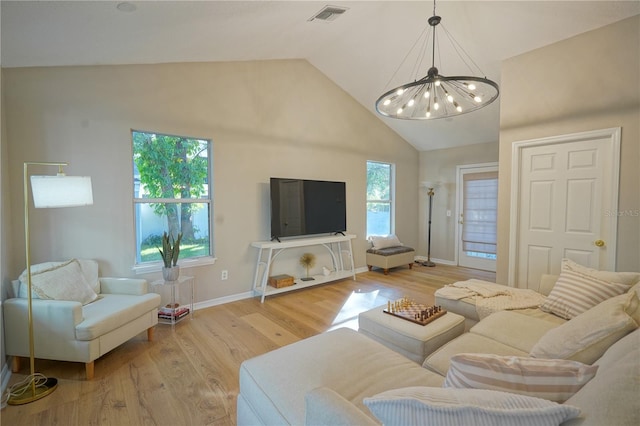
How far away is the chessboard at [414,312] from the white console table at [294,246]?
6.22ft

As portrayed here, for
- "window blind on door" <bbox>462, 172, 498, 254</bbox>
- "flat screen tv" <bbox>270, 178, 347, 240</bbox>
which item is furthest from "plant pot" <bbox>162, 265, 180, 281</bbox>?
"window blind on door" <bbox>462, 172, 498, 254</bbox>

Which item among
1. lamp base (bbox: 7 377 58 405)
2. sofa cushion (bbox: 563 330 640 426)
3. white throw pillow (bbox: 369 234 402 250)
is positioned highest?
sofa cushion (bbox: 563 330 640 426)

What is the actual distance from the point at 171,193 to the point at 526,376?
11.6 feet

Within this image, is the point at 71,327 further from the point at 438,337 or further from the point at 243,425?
the point at 438,337

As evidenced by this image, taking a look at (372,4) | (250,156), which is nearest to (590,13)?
(372,4)

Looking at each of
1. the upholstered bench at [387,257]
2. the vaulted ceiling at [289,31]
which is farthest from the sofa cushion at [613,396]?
the upholstered bench at [387,257]

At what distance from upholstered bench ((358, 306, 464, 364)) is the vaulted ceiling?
2.66 meters

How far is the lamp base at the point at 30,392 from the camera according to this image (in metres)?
1.92

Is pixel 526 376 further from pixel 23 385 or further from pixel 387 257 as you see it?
pixel 387 257

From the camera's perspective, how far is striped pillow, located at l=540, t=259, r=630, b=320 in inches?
83.4

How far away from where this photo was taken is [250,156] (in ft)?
13.1

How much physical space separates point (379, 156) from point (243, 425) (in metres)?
4.93

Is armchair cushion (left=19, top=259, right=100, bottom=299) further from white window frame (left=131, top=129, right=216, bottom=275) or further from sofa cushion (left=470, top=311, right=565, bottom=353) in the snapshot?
sofa cushion (left=470, top=311, right=565, bottom=353)

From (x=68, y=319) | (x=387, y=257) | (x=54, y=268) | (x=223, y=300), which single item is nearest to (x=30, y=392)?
(x=68, y=319)
